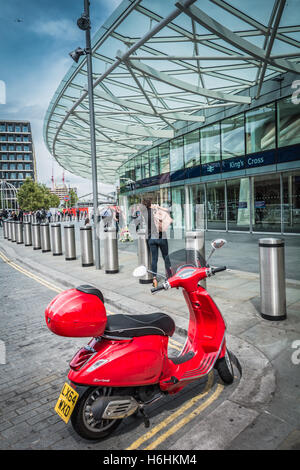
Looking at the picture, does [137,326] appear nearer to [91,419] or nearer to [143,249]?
[91,419]

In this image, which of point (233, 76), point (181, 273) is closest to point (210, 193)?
point (233, 76)

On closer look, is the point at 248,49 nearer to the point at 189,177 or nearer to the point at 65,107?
the point at 189,177

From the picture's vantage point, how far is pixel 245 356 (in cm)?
360

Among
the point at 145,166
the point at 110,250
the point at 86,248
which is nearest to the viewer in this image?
the point at 110,250

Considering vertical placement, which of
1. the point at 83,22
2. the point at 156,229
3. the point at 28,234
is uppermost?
the point at 83,22

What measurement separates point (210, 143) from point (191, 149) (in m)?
1.89

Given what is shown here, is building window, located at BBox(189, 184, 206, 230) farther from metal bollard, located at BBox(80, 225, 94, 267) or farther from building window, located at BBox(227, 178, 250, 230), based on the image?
metal bollard, located at BBox(80, 225, 94, 267)

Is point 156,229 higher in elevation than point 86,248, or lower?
higher

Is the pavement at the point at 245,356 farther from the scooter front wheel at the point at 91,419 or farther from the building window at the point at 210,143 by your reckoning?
the building window at the point at 210,143

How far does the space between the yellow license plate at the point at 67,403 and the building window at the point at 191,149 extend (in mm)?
18896

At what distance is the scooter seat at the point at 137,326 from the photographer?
2.45 meters

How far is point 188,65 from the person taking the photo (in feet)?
45.4

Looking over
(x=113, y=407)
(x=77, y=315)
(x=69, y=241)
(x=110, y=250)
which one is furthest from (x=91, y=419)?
(x=69, y=241)

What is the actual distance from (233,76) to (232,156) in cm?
402
